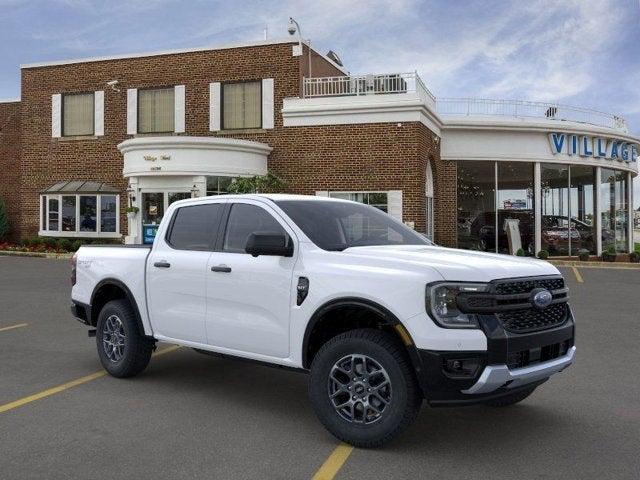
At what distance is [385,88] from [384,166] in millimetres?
2689

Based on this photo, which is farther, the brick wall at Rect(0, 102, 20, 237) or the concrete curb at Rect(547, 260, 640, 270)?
the brick wall at Rect(0, 102, 20, 237)

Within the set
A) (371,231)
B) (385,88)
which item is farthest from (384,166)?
(371,231)

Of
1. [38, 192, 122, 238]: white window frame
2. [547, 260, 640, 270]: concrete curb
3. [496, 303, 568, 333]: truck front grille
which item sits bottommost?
[547, 260, 640, 270]: concrete curb

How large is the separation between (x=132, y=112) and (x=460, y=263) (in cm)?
2394

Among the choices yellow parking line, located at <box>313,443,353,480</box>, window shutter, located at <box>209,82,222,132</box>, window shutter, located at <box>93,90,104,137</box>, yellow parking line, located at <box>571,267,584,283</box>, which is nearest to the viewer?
yellow parking line, located at <box>313,443,353,480</box>

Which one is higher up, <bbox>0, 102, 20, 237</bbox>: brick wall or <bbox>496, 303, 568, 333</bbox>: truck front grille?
<bbox>0, 102, 20, 237</bbox>: brick wall

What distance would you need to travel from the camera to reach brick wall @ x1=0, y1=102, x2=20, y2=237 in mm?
29469

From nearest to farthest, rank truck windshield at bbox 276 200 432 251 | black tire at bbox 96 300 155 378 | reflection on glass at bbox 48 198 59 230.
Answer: truck windshield at bbox 276 200 432 251, black tire at bbox 96 300 155 378, reflection on glass at bbox 48 198 59 230

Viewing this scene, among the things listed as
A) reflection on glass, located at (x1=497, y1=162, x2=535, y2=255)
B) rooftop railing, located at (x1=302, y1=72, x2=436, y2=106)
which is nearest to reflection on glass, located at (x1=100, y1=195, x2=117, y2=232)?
rooftop railing, located at (x1=302, y1=72, x2=436, y2=106)

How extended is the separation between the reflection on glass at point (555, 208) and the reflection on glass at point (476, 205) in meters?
2.10

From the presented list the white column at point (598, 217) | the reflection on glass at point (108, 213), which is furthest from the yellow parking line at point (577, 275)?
the reflection on glass at point (108, 213)

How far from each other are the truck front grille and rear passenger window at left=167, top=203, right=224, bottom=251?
2.72 metres

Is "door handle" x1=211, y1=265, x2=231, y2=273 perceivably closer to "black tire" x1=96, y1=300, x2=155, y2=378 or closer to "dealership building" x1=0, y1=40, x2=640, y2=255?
"black tire" x1=96, y1=300, x2=155, y2=378

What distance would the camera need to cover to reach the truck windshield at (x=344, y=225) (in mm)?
5301
